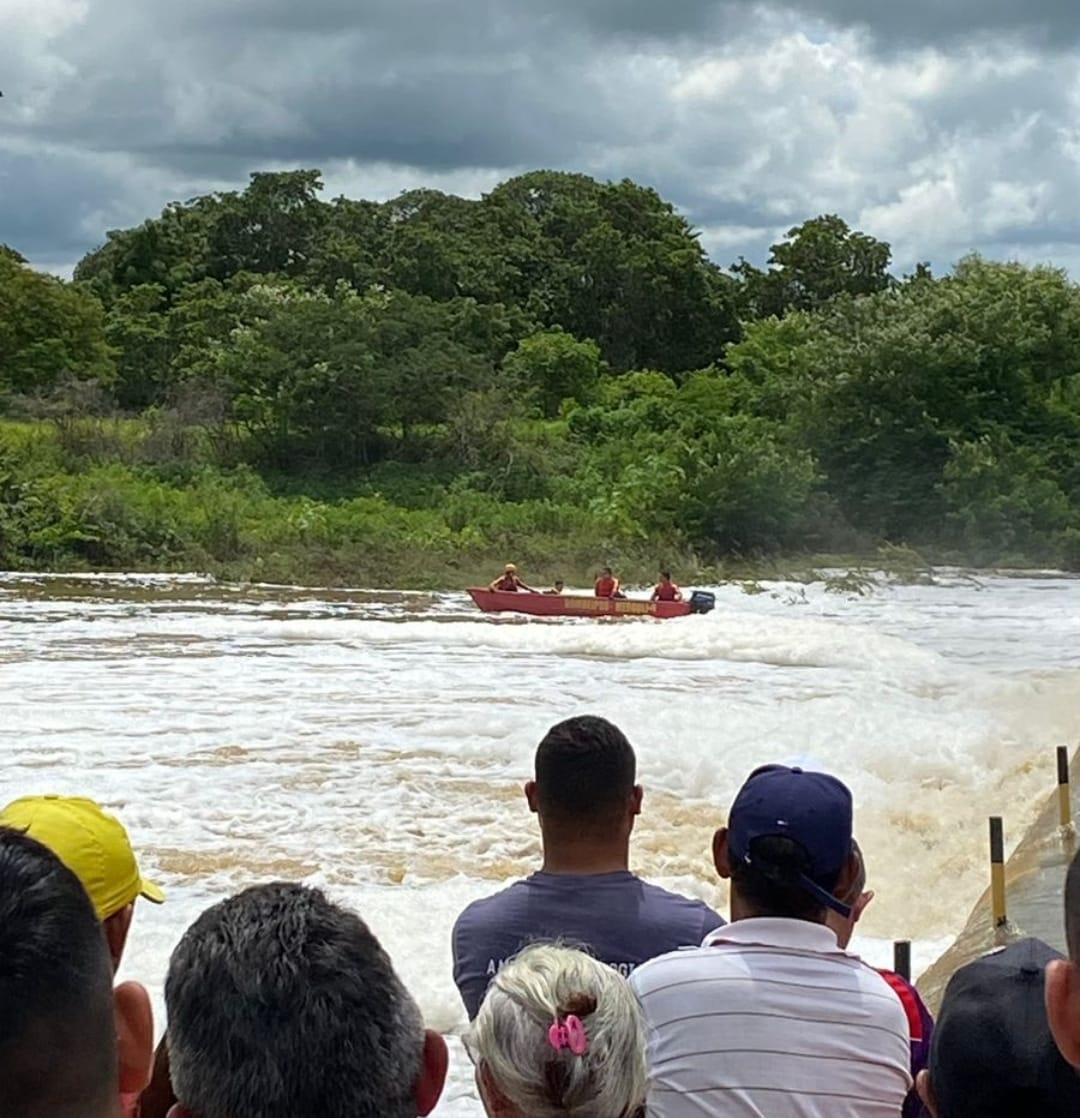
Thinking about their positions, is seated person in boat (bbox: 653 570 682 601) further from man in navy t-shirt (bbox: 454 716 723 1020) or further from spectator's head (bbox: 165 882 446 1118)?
spectator's head (bbox: 165 882 446 1118)

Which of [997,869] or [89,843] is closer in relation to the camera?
[89,843]

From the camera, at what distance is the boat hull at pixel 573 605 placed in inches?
998

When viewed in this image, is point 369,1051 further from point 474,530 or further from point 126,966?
point 474,530

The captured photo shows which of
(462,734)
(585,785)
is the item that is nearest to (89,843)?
(585,785)

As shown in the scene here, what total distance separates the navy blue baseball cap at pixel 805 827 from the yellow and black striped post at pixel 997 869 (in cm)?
361

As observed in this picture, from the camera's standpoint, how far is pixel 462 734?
52.0ft

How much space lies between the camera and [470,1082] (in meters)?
7.51

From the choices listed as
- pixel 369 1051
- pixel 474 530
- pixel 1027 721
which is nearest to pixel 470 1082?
pixel 369 1051

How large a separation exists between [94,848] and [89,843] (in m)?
0.01

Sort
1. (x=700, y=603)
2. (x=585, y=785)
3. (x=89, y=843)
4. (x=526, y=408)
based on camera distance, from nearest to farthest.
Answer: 1. (x=89, y=843)
2. (x=585, y=785)
3. (x=700, y=603)
4. (x=526, y=408)

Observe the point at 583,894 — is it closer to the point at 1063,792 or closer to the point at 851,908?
the point at 851,908

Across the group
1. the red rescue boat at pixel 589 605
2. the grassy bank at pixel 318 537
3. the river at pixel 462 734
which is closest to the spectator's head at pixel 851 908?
the river at pixel 462 734

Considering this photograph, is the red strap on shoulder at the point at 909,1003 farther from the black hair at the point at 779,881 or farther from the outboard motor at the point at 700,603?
the outboard motor at the point at 700,603

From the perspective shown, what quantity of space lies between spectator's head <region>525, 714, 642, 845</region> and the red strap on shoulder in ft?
2.61
